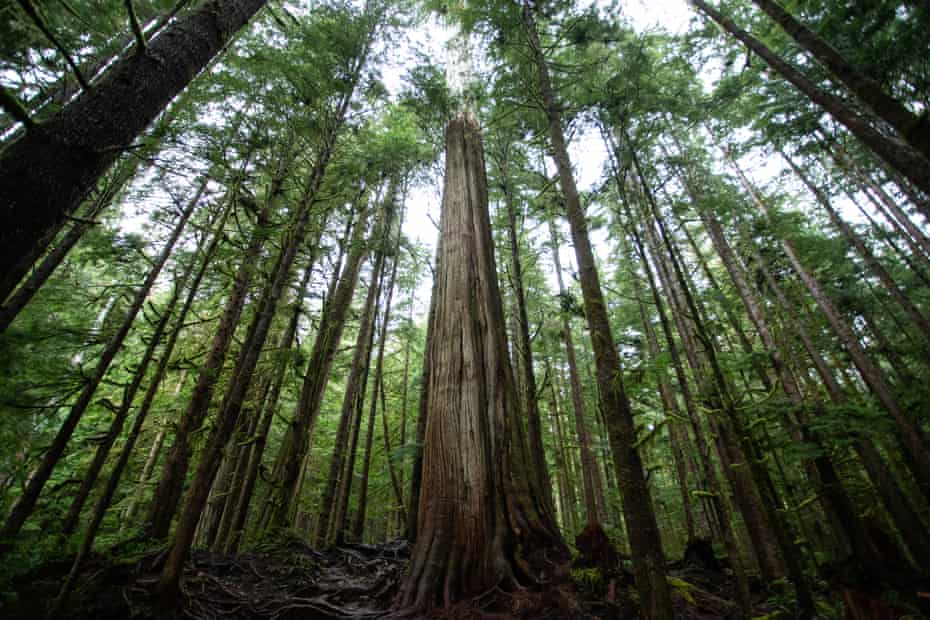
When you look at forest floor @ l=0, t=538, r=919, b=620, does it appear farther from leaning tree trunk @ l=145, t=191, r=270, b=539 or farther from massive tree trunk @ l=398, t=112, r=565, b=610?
leaning tree trunk @ l=145, t=191, r=270, b=539

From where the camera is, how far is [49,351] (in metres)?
5.67

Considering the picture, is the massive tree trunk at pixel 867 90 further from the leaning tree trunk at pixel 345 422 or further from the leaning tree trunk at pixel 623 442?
the leaning tree trunk at pixel 345 422

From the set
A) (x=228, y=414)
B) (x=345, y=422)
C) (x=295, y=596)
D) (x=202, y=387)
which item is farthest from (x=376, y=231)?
(x=295, y=596)

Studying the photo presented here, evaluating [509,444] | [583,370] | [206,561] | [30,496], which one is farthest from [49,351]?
[583,370]

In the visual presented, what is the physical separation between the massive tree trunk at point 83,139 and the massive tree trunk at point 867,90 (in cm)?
672

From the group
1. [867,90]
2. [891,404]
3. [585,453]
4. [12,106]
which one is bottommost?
[12,106]

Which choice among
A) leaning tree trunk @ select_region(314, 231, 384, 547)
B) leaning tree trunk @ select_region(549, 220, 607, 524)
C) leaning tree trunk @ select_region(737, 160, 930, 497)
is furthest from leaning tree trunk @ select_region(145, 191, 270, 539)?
leaning tree trunk @ select_region(737, 160, 930, 497)

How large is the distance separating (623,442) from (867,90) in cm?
546

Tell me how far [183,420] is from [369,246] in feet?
15.4

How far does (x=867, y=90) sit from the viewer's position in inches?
174

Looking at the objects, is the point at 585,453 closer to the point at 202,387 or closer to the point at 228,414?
the point at 202,387

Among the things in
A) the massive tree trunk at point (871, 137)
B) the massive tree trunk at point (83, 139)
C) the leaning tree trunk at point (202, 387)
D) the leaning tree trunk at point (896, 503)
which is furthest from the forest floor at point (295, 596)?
the leaning tree trunk at point (896, 503)

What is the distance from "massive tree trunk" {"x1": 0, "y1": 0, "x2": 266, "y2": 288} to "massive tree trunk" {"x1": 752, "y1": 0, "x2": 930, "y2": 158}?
6718mm

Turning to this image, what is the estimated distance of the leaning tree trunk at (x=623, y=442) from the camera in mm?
2291
